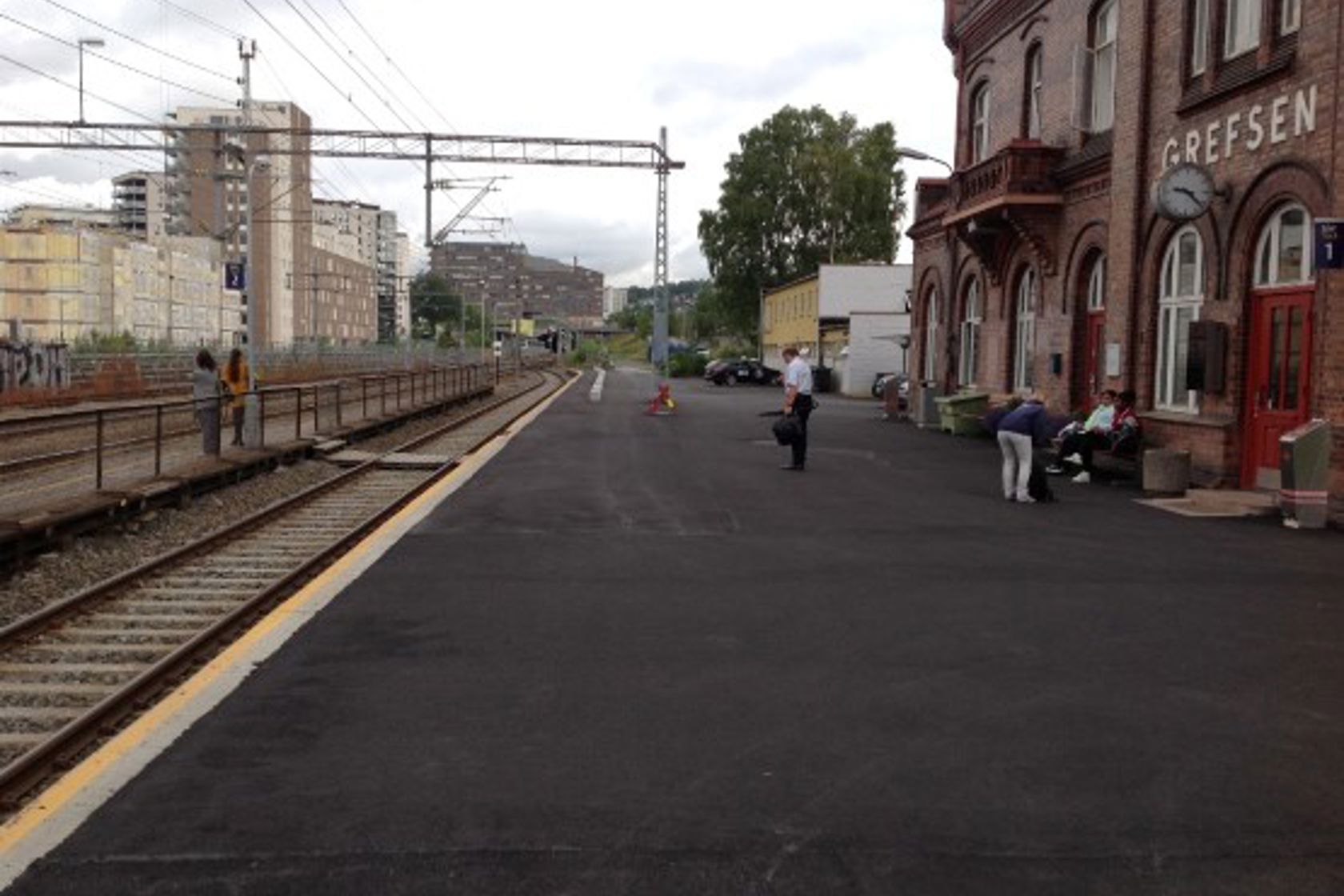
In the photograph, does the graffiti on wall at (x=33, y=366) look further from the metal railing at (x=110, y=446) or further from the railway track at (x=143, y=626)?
the railway track at (x=143, y=626)

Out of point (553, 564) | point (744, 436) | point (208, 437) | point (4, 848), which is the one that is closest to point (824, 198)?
point (744, 436)

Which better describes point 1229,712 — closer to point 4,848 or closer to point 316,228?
point 4,848

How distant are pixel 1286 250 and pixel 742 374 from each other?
5229 cm

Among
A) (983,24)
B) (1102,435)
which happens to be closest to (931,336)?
(983,24)

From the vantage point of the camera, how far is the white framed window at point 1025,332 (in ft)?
81.7

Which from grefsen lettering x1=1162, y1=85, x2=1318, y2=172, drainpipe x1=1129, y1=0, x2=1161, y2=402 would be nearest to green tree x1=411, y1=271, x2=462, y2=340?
drainpipe x1=1129, y1=0, x2=1161, y2=402

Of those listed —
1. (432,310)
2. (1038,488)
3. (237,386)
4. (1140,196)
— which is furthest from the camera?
(432,310)

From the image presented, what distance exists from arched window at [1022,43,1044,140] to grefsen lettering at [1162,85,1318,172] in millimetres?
7615

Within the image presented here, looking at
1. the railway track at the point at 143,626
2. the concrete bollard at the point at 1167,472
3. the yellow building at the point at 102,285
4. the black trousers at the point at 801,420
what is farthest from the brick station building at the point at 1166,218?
the yellow building at the point at 102,285

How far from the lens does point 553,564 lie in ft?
33.7

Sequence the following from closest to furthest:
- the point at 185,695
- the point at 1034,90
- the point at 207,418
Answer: the point at 185,695
the point at 207,418
the point at 1034,90

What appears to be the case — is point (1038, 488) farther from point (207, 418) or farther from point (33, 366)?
point (33, 366)

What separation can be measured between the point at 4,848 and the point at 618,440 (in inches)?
782

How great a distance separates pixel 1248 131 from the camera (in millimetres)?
15922
